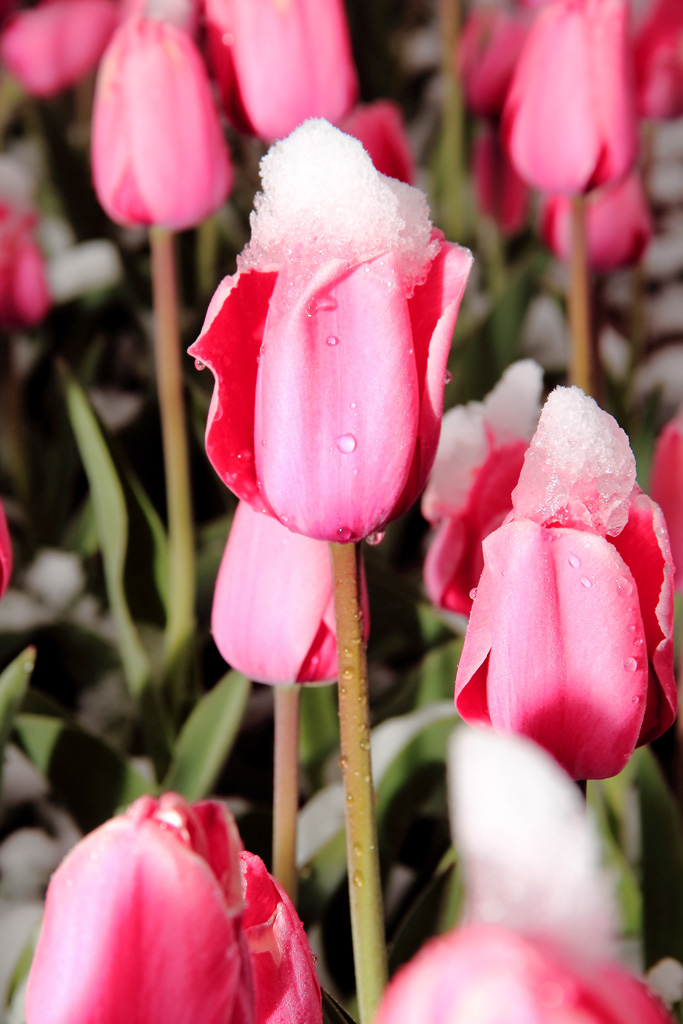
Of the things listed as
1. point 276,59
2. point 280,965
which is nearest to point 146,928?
point 280,965

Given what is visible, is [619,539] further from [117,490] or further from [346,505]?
[117,490]

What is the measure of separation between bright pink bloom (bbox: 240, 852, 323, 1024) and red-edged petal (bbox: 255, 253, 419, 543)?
0.28ft

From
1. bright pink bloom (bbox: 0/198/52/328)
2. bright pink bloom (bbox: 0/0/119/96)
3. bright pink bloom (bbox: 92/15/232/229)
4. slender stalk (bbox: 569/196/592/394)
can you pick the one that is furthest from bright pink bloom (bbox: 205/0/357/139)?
bright pink bloom (bbox: 0/0/119/96)

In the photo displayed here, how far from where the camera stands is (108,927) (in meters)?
0.18

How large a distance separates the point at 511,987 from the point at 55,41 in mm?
866

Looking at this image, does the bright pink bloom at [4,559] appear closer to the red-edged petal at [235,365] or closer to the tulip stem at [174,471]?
the red-edged petal at [235,365]

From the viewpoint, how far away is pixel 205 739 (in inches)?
19.1

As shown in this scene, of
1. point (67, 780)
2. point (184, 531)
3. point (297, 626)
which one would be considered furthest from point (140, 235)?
point (297, 626)

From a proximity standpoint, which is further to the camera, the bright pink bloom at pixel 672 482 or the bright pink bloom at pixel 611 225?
the bright pink bloom at pixel 611 225

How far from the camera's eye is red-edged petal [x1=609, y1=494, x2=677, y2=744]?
24 centimetres

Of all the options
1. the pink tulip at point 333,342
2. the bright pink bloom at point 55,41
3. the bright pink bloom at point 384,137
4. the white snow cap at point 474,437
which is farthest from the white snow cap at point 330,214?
the bright pink bloom at point 55,41

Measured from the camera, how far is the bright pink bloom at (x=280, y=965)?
226 mm

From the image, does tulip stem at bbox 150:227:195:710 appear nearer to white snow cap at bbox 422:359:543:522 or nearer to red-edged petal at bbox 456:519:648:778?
white snow cap at bbox 422:359:543:522

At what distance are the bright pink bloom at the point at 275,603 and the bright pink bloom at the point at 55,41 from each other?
25.7 inches
